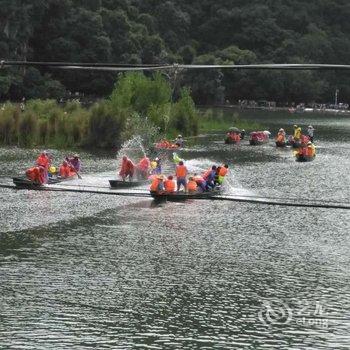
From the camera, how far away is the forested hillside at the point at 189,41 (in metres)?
108

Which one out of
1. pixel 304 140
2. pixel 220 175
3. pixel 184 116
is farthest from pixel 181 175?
pixel 184 116

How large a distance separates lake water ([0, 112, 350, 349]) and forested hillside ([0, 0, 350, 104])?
64022 millimetres

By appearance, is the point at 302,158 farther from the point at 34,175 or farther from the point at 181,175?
the point at 34,175

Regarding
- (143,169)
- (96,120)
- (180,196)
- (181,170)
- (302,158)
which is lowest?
(180,196)

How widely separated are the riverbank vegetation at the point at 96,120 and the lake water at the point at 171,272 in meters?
22.0

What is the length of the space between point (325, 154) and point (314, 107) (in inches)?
3409

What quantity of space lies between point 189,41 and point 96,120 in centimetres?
9462

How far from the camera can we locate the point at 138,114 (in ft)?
233

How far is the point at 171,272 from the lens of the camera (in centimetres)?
2711

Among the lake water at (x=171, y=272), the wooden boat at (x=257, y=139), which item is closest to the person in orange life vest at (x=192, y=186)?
the lake water at (x=171, y=272)

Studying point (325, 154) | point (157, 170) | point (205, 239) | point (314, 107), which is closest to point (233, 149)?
point (325, 154)

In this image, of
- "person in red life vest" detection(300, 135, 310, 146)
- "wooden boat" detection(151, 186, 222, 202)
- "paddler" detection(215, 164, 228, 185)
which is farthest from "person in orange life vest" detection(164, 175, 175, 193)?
"person in red life vest" detection(300, 135, 310, 146)

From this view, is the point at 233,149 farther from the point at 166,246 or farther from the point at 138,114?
the point at 166,246

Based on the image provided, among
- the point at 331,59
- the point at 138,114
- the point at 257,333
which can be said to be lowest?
the point at 257,333
